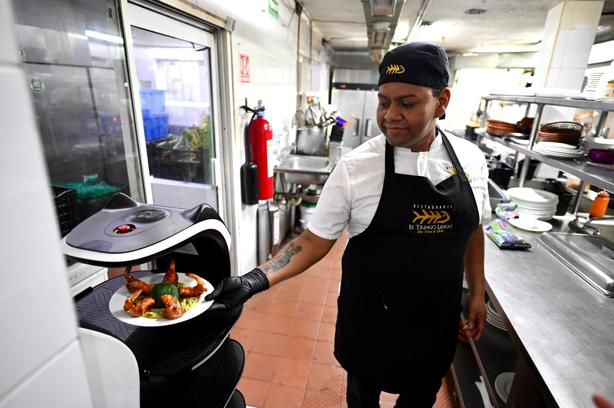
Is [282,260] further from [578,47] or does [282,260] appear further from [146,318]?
[578,47]

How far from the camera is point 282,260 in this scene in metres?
1.22

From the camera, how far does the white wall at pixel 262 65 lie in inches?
Answer: 94.3

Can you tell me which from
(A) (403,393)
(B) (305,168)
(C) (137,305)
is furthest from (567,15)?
(C) (137,305)

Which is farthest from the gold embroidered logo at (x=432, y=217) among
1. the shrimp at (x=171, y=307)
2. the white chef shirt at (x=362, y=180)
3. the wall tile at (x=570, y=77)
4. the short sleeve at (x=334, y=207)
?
the wall tile at (x=570, y=77)

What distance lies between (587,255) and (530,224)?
1.85 feet

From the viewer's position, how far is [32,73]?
110cm

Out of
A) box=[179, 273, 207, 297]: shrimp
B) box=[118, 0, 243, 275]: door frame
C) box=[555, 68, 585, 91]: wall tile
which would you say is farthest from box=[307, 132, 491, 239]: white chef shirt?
box=[555, 68, 585, 91]: wall tile

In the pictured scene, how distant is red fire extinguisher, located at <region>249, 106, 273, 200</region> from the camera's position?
278cm

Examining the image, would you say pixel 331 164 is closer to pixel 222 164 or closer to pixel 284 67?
pixel 284 67

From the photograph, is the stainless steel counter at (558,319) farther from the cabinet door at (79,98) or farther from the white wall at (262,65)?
the white wall at (262,65)

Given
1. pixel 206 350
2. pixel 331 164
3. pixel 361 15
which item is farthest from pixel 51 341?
pixel 361 15

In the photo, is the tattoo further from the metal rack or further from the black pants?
the metal rack

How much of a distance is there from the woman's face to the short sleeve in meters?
0.22

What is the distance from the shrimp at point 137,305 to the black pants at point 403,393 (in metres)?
0.95
